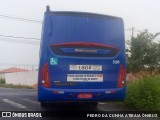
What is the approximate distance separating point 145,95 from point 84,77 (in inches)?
159

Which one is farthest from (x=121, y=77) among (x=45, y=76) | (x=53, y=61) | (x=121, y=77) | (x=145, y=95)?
(x=145, y=95)

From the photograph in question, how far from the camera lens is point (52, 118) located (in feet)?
28.2

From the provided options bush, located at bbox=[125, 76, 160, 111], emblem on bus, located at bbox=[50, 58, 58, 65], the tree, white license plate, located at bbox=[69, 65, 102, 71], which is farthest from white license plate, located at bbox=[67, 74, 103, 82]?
the tree

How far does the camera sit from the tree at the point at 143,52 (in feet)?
84.1

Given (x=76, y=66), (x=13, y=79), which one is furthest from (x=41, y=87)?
(x=13, y=79)

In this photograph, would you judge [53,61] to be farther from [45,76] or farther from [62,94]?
[62,94]

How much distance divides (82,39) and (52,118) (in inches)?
98.1

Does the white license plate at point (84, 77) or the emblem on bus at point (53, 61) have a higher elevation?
the emblem on bus at point (53, 61)

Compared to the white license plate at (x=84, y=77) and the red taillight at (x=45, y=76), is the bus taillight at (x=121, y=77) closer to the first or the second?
the white license plate at (x=84, y=77)

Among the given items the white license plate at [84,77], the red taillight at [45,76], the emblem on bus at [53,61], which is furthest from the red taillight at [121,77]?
the red taillight at [45,76]

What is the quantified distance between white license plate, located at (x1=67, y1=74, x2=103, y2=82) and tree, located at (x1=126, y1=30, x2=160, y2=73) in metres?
17.9

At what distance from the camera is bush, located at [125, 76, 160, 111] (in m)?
10.8

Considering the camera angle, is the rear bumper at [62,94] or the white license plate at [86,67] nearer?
the rear bumper at [62,94]

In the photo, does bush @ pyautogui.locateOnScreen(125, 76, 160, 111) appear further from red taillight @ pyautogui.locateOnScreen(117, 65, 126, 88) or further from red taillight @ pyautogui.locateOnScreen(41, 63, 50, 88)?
red taillight @ pyautogui.locateOnScreen(41, 63, 50, 88)
